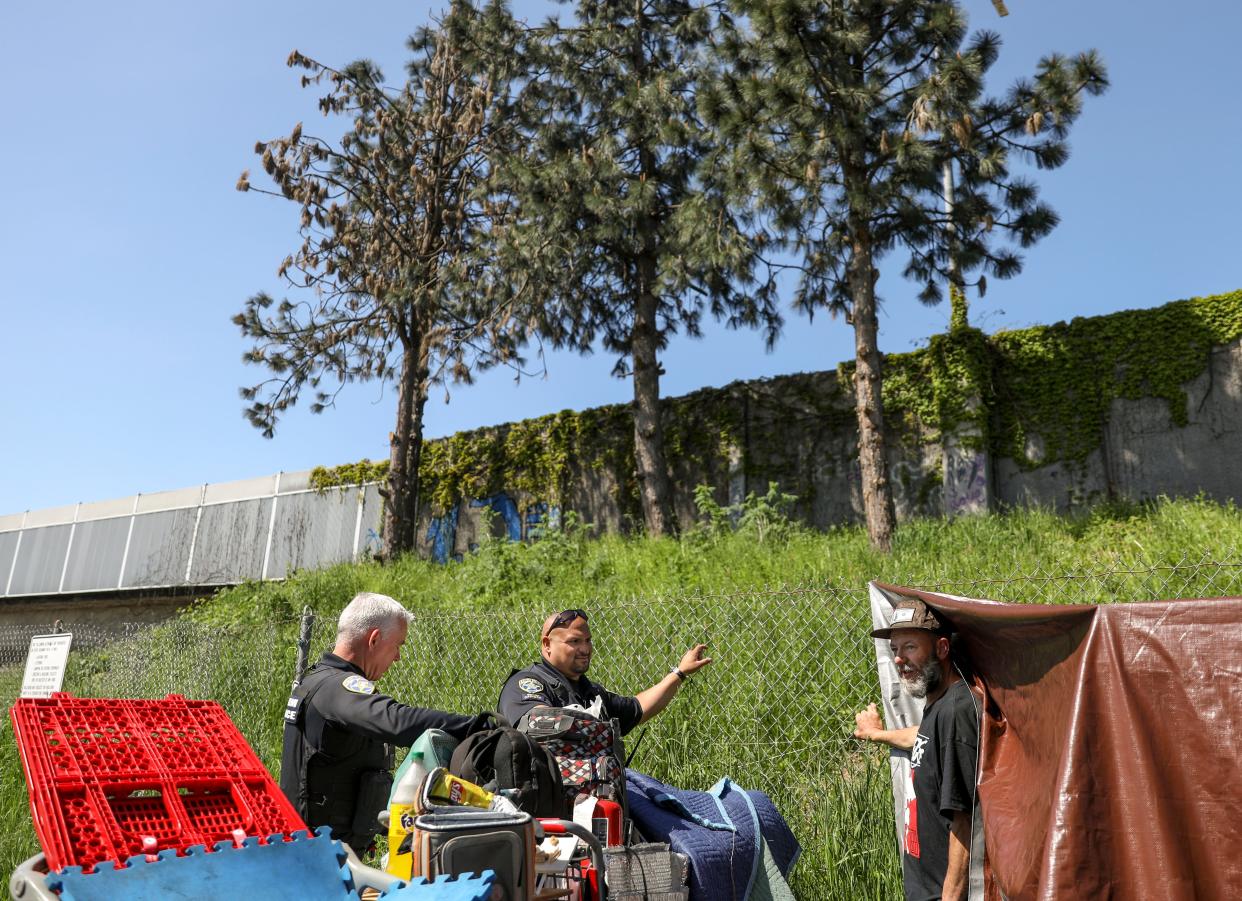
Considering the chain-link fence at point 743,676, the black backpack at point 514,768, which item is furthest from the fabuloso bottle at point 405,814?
the chain-link fence at point 743,676

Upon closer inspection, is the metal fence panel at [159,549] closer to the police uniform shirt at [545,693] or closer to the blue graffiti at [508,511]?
the blue graffiti at [508,511]

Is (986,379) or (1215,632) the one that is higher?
(986,379)

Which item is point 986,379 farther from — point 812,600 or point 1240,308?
point 812,600

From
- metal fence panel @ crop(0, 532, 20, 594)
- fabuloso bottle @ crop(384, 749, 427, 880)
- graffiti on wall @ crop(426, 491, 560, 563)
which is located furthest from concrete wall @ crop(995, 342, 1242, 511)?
metal fence panel @ crop(0, 532, 20, 594)

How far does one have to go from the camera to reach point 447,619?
811cm

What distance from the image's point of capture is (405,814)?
261 centimetres

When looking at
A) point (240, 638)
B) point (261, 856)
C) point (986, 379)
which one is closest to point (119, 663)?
point (240, 638)

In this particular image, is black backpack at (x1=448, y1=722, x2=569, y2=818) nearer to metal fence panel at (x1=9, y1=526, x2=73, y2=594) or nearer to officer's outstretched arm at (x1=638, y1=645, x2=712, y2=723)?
officer's outstretched arm at (x1=638, y1=645, x2=712, y2=723)

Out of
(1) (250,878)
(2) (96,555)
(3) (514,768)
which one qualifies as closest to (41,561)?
(2) (96,555)

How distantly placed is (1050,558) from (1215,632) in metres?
8.41

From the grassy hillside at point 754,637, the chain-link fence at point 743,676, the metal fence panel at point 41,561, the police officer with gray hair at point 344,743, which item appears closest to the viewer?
the police officer with gray hair at point 344,743

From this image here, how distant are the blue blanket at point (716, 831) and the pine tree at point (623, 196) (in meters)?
11.7

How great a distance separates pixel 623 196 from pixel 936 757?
45.5 feet

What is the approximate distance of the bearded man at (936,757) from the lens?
3305 mm
